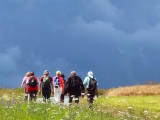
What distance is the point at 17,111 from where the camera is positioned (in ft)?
37.0

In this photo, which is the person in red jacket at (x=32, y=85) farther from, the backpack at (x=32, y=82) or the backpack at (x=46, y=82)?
the backpack at (x=46, y=82)

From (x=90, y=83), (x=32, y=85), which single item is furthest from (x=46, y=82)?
(x=90, y=83)

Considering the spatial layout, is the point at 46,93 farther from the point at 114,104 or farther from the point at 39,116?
the point at 39,116

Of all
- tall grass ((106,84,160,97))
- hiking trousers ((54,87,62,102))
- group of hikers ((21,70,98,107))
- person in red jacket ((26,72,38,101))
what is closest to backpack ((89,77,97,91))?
group of hikers ((21,70,98,107))

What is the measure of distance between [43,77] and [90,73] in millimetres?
3019

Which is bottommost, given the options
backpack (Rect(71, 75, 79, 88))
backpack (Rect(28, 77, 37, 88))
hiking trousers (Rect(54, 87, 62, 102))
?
hiking trousers (Rect(54, 87, 62, 102))

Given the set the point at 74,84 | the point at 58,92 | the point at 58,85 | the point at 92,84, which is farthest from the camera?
the point at 58,92

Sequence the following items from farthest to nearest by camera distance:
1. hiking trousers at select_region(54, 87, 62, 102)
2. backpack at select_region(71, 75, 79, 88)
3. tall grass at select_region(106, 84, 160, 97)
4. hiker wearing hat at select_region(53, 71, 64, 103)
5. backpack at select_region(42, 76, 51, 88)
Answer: tall grass at select_region(106, 84, 160, 97)
hiking trousers at select_region(54, 87, 62, 102)
backpack at select_region(42, 76, 51, 88)
hiker wearing hat at select_region(53, 71, 64, 103)
backpack at select_region(71, 75, 79, 88)

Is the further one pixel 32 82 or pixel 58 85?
pixel 58 85

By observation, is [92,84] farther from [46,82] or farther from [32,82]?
[32,82]

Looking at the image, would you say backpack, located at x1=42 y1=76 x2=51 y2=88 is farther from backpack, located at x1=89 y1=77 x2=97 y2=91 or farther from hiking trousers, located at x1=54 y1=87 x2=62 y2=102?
backpack, located at x1=89 y1=77 x2=97 y2=91

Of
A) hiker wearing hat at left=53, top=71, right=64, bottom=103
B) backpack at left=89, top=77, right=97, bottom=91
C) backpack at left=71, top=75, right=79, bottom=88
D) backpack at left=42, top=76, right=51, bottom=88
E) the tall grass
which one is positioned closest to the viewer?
backpack at left=71, top=75, right=79, bottom=88

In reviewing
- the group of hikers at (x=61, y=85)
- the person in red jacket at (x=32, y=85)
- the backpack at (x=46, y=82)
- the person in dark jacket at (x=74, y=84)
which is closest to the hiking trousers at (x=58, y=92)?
the group of hikers at (x=61, y=85)

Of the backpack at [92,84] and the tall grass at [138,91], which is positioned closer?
the backpack at [92,84]
